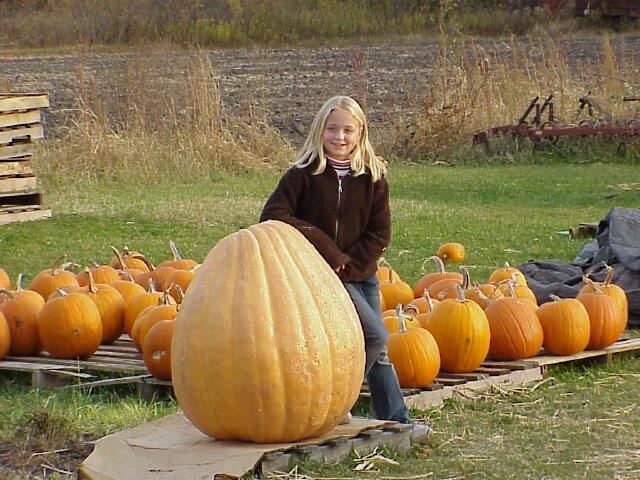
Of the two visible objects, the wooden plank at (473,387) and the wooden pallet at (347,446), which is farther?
the wooden plank at (473,387)

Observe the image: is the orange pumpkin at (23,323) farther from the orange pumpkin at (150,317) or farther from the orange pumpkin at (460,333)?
the orange pumpkin at (460,333)

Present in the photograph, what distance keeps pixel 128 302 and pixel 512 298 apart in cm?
204

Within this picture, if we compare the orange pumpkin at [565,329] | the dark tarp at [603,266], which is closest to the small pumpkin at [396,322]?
the orange pumpkin at [565,329]

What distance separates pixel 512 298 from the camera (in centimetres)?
647

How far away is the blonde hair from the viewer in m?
5.07

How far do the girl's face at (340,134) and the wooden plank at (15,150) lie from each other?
7731 mm

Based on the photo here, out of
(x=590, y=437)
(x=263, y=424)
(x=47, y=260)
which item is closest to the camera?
(x=263, y=424)

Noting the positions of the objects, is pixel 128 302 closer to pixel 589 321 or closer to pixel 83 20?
pixel 589 321

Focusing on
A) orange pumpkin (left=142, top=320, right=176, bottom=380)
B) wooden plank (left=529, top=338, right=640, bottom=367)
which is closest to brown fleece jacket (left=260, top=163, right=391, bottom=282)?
orange pumpkin (left=142, top=320, right=176, bottom=380)

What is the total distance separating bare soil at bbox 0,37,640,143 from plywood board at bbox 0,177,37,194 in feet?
11.9

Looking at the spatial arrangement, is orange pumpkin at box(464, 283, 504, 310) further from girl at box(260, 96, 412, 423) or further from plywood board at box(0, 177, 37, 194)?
plywood board at box(0, 177, 37, 194)

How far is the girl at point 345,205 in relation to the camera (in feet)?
16.6

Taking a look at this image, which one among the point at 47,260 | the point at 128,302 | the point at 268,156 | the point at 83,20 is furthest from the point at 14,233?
the point at 83,20

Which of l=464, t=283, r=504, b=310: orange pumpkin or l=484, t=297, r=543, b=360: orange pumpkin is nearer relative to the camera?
l=484, t=297, r=543, b=360: orange pumpkin
